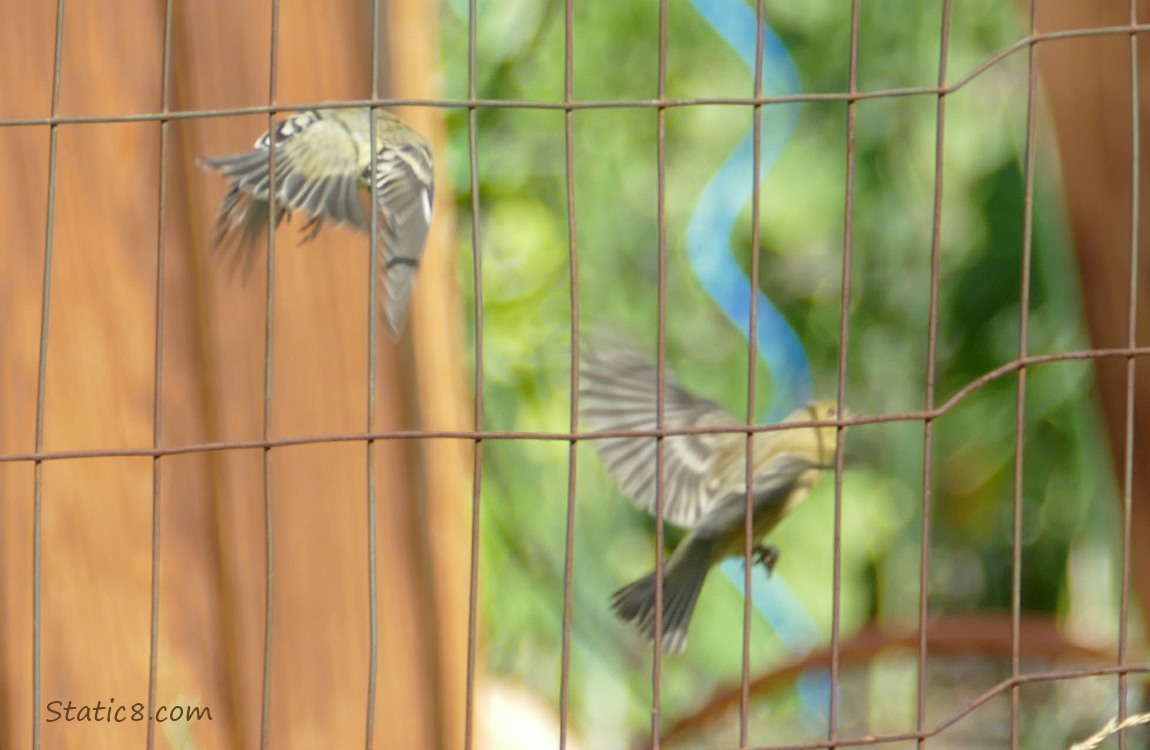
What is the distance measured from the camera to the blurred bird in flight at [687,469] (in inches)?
63.7

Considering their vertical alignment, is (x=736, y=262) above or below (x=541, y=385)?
above

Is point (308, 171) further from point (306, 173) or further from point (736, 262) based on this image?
point (736, 262)

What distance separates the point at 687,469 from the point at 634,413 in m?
0.21

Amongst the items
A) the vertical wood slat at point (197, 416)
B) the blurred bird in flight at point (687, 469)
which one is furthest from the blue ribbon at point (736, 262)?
the vertical wood slat at point (197, 416)

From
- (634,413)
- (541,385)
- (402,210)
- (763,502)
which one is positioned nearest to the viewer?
(402,210)

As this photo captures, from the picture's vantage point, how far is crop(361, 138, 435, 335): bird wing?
135 cm

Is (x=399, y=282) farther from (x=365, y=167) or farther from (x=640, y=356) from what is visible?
(x=640, y=356)

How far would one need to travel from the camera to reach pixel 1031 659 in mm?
2129

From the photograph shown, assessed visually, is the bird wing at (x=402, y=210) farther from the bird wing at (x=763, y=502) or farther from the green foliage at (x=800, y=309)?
the green foliage at (x=800, y=309)

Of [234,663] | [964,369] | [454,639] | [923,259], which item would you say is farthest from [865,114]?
[234,663]

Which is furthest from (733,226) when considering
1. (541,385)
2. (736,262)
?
(541,385)

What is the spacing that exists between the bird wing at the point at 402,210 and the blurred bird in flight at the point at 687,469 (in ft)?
1.07

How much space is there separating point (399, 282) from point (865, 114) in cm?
165

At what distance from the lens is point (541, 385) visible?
2814 mm
